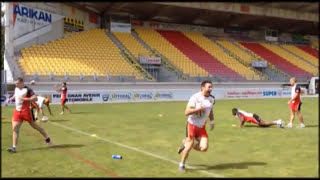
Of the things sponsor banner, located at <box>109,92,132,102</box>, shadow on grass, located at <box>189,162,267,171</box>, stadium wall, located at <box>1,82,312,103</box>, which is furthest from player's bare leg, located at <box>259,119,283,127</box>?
sponsor banner, located at <box>109,92,132,102</box>

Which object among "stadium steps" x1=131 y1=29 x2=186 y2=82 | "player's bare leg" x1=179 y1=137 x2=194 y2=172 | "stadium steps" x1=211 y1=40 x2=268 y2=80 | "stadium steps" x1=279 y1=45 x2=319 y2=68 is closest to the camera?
"player's bare leg" x1=179 y1=137 x2=194 y2=172

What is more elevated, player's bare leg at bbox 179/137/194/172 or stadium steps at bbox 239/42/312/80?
stadium steps at bbox 239/42/312/80

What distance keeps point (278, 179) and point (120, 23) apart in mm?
42703

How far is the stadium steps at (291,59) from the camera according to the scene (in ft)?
186

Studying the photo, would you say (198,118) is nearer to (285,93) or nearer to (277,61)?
(285,93)

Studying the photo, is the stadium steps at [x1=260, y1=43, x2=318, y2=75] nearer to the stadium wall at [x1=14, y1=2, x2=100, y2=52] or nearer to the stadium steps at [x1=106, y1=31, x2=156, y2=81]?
the stadium steps at [x1=106, y1=31, x2=156, y2=81]

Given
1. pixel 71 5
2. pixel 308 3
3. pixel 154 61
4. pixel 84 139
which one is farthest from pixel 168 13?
pixel 84 139

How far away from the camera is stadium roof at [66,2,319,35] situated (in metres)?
45.2

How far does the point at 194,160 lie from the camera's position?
9266mm

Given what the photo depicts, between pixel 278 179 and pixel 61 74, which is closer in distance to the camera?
pixel 278 179

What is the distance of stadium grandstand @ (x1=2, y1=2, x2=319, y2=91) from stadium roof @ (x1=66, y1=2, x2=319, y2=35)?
0.38 ft

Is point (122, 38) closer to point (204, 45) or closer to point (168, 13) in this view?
point (168, 13)

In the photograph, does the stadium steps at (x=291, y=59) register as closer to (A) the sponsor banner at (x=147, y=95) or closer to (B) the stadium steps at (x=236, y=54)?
(B) the stadium steps at (x=236, y=54)

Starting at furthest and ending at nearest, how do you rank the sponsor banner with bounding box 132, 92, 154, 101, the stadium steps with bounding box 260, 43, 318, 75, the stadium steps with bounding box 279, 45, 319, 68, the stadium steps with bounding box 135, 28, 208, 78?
the stadium steps with bounding box 279, 45, 319, 68, the stadium steps with bounding box 260, 43, 318, 75, the stadium steps with bounding box 135, 28, 208, 78, the sponsor banner with bounding box 132, 92, 154, 101
